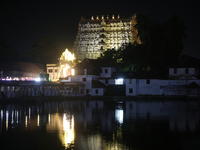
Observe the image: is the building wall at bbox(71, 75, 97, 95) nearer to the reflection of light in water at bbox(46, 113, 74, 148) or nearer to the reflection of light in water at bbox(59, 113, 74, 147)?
the reflection of light in water at bbox(46, 113, 74, 148)

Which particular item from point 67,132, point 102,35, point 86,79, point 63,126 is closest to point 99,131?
point 67,132

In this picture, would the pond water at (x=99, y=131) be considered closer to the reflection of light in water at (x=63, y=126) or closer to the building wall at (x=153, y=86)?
the reflection of light in water at (x=63, y=126)

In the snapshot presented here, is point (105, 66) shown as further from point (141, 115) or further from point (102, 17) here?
point (102, 17)

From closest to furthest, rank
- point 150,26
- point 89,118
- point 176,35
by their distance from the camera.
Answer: point 89,118 < point 176,35 < point 150,26

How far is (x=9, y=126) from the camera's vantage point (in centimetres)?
2956

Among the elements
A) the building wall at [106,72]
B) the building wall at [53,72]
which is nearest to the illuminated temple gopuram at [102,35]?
the building wall at [53,72]

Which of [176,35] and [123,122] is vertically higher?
[176,35]

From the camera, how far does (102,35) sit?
112 meters

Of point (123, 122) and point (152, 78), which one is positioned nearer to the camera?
point (123, 122)

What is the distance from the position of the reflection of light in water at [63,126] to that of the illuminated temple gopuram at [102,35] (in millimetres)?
73317

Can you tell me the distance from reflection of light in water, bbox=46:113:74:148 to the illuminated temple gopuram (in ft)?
241

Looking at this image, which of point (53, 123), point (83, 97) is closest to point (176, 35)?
point (83, 97)

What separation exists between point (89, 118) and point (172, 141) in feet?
44.7

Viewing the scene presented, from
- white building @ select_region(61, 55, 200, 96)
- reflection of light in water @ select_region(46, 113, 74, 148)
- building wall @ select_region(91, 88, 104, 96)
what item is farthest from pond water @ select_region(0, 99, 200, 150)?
building wall @ select_region(91, 88, 104, 96)
